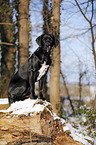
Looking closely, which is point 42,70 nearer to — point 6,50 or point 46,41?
point 46,41

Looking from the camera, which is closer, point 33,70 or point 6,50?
point 33,70

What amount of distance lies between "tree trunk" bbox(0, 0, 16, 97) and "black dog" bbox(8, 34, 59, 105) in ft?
10.6

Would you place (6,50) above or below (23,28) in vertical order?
below

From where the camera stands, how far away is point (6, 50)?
24.1ft

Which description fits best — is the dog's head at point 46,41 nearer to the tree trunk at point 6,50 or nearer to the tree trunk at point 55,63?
the tree trunk at point 55,63

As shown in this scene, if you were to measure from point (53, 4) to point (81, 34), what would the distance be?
5.49ft

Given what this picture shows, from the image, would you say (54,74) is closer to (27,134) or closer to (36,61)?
(36,61)

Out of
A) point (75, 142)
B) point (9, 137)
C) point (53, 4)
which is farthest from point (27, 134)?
point (53, 4)

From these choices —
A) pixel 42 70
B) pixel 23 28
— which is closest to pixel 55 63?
pixel 42 70

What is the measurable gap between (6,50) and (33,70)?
3.95m

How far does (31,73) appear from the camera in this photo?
3764 mm

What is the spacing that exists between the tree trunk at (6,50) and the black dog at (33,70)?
3.23 m

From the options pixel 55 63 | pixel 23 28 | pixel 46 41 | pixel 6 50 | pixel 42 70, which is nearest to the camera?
pixel 46 41

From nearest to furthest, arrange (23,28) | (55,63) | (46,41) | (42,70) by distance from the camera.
Result: (46,41), (42,70), (55,63), (23,28)
